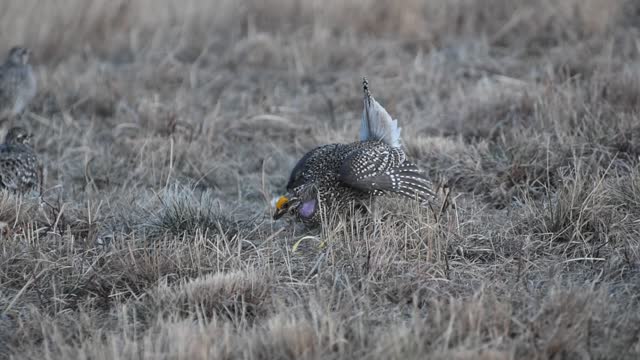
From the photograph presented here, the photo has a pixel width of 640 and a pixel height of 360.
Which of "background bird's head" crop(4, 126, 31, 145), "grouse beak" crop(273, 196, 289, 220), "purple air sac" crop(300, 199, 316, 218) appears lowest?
"purple air sac" crop(300, 199, 316, 218)

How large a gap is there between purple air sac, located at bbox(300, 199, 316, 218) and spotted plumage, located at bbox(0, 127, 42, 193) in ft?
5.60

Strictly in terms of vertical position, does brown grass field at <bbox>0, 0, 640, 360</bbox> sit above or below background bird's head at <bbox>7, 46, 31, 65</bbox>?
below

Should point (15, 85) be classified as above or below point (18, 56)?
below

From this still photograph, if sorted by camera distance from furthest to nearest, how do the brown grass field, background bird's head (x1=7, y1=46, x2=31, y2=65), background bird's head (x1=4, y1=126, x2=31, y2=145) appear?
background bird's head (x1=7, y1=46, x2=31, y2=65) → background bird's head (x1=4, y1=126, x2=31, y2=145) → the brown grass field

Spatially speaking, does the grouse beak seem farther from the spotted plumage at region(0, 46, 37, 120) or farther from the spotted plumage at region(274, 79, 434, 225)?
the spotted plumage at region(0, 46, 37, 120)

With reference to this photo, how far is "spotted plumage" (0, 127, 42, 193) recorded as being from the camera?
16.4ft

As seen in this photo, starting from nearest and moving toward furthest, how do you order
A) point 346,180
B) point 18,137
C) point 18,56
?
1. point 346,180
2. point 18,137
3. point 18,56

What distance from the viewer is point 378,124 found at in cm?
536

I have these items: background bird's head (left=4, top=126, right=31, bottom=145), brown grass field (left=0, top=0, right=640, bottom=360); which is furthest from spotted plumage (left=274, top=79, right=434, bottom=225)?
background bird's head (left=4, top=126, right=31, bottom=145)

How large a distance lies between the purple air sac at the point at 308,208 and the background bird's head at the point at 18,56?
380 centimetres

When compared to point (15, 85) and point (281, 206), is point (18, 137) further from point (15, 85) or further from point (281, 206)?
point (281, 206)

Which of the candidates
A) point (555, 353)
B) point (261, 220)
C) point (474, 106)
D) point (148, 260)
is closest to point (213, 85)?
point (474, 106)

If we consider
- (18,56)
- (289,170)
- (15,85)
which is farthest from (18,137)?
(18,56)

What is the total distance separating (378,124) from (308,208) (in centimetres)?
102
